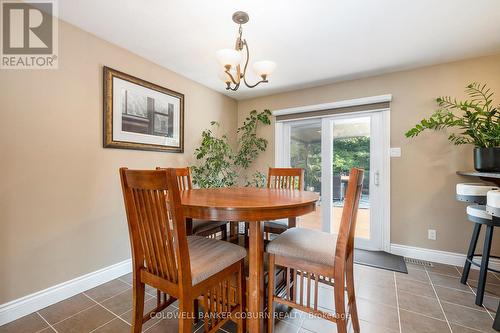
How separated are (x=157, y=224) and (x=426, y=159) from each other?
2.93 meters

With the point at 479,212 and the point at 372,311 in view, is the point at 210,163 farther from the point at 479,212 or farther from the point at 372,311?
the point at 479,212

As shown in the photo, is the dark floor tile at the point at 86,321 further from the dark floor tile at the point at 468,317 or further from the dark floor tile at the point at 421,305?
the dark floor tile at the point at 468,317

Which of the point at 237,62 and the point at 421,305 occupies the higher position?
the point at 237,62

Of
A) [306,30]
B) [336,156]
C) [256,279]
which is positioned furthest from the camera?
[336,156]

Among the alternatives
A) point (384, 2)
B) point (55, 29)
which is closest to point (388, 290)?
point (384, 2)

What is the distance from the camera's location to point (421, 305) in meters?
1.77

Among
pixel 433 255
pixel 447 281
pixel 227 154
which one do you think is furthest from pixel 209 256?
pixel 433 255

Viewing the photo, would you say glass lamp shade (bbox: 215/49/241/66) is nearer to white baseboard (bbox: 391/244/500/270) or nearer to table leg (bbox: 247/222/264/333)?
table leg (bbox: 247/222/264/333)

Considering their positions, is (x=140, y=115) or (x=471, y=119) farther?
(x=140, y=115)

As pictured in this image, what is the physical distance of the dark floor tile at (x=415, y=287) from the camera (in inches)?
76.4

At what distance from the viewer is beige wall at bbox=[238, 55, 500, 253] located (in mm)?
2465

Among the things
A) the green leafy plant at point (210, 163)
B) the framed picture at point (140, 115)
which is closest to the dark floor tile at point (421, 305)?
the green leafy plant at point (210, 163)

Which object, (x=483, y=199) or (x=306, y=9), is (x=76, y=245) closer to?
(x=306, y=9)

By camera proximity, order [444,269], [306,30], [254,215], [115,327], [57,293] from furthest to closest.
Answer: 1. [444,269]
2. [306,30]
3. [57,293]
4. [115,327]
5. [254,215]
